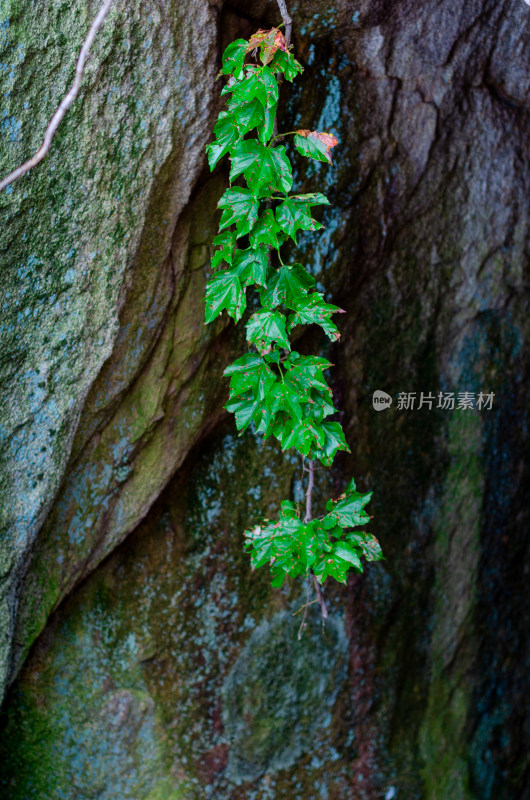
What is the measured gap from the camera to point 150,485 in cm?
147

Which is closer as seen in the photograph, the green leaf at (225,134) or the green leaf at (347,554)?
the green leaf at (225,134)

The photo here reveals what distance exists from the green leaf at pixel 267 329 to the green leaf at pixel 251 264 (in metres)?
0.06

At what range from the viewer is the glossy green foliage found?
1.11 metres

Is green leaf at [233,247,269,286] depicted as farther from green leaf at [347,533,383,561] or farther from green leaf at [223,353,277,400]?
green leaf at [347,533,383,561]

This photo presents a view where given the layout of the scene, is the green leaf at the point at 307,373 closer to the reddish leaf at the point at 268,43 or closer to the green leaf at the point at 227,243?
the green leaf at the point at 227,243

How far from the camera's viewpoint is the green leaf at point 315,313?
3.91 ft

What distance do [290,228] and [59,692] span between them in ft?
3.71

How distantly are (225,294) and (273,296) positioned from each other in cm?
8

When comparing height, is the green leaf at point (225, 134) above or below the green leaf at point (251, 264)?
above

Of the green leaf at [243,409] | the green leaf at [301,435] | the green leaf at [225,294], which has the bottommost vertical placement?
the green leaf at [301,435]

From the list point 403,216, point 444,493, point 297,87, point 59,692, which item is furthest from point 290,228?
point 59,692

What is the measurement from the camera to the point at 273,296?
1.21 meters

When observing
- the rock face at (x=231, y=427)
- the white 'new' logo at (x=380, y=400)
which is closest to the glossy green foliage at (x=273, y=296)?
the rock face at (x=231, y=427)

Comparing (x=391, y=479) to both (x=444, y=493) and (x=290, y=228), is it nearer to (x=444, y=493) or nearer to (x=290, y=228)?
(x=444, y=493)
